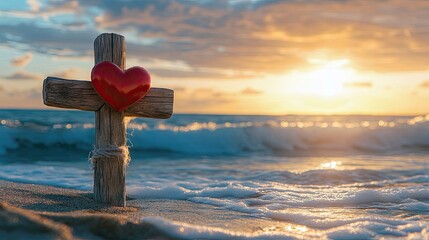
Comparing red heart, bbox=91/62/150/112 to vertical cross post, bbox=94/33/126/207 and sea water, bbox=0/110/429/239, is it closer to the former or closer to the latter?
vertical cross post, bbox=94/33/126/207

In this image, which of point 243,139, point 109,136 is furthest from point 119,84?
point 243,139

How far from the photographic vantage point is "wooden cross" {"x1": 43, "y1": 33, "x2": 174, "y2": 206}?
4.71 meters

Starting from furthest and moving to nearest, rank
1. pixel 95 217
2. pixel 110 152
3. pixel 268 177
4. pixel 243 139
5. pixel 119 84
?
pixel 243 139 < pixel 268 177 < pixel 110 152 < pixel 119 84 < pixel 95 217

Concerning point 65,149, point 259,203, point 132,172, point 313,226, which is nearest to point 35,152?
point 65,149

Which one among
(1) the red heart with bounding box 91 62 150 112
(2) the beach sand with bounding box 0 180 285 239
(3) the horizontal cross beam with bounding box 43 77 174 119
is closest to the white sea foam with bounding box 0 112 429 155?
(2) the beach sand with bounding box 0 180 285 239

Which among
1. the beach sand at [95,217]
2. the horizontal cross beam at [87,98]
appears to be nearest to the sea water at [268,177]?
the beach sand at [95,217]

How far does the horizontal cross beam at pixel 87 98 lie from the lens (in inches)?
179

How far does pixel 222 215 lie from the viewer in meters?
4.93

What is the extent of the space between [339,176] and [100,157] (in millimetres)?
4510

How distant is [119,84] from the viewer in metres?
4.66

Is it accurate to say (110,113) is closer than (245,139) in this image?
Yes

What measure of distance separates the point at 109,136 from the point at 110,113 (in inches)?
7.7

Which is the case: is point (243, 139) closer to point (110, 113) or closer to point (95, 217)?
point (110, 113)

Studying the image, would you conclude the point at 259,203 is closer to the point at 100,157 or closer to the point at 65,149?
the point at 100,157
